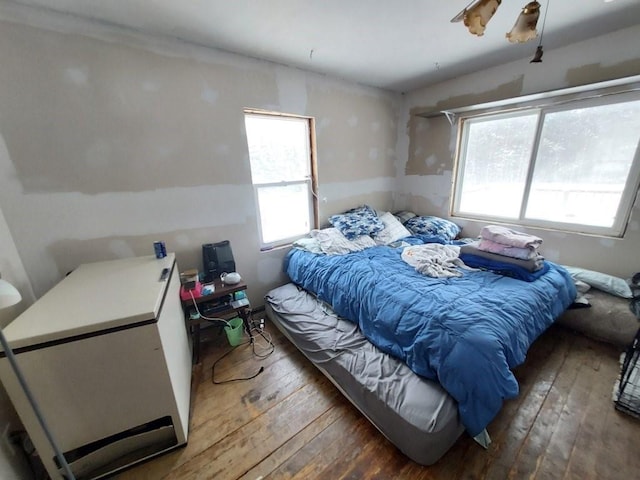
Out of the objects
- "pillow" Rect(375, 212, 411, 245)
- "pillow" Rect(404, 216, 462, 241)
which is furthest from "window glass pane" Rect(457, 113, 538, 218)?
"pillow" Rect(375, 212, 411, 245)

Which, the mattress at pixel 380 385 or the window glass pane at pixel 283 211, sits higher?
the window glass pane at pixel 283 211

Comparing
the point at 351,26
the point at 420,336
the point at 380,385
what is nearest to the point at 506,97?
the point at 351,26

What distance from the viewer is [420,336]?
1322mm

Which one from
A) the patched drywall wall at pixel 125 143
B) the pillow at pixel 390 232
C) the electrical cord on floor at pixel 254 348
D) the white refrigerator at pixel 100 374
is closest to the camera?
the white refrigerator at pixel 100 374

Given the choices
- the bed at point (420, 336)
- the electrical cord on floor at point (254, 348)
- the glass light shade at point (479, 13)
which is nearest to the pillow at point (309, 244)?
the bed at point (420, 336)

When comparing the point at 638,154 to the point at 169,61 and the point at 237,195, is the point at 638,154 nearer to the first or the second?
the point at 237,195

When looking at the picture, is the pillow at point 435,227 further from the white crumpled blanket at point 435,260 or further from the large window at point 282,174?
the large window at point 282,174

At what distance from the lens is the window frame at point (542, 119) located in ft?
6.54

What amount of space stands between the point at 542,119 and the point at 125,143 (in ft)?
11.9

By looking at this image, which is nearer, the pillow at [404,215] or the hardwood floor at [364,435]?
the hardwood floor at [364,435]

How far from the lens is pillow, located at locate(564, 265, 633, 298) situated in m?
Answer: 1.94

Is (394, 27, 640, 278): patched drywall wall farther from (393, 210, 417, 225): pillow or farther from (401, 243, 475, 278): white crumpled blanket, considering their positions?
(401, 243, 475, 278): white crumpled blanket

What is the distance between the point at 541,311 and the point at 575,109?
197 centimetres

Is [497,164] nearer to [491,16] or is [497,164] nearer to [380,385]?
[491,16]
